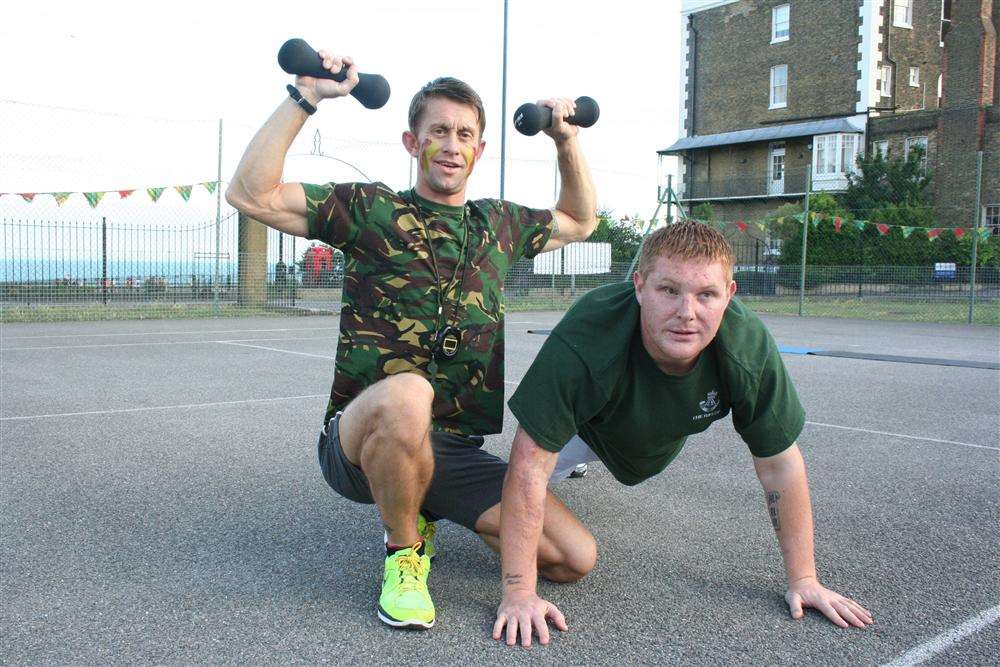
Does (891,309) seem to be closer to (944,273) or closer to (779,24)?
(944,273)

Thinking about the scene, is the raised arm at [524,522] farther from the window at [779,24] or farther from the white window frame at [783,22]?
the window at [779,24]

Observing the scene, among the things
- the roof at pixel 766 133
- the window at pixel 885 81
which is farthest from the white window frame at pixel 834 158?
the window at pixel 885 81

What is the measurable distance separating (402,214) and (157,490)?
2006mm

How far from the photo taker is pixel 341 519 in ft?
12.0

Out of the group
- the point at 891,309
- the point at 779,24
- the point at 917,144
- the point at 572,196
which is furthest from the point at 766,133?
the point at 572,196

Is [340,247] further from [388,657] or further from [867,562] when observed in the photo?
[867,562]

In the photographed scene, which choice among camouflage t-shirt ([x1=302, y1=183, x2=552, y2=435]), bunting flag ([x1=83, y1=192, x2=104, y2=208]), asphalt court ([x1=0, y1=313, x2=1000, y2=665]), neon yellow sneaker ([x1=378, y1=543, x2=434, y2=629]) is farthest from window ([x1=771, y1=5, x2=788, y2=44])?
neon yellow sneaker ([x1=378, y1=543, x2=434, y2=629])

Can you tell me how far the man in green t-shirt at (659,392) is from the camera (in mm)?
2502

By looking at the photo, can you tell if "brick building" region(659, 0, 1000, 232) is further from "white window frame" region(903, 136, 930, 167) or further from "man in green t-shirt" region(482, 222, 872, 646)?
"man in green t-shirt" region(482, 222, 872, 646)

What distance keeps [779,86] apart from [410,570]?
135 ft

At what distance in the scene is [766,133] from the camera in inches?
1512

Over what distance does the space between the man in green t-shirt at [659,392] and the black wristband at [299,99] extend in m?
1.02

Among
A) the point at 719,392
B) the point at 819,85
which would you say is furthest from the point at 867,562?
the point at 819,85

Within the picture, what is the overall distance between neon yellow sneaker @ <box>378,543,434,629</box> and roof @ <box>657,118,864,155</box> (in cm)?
3668
